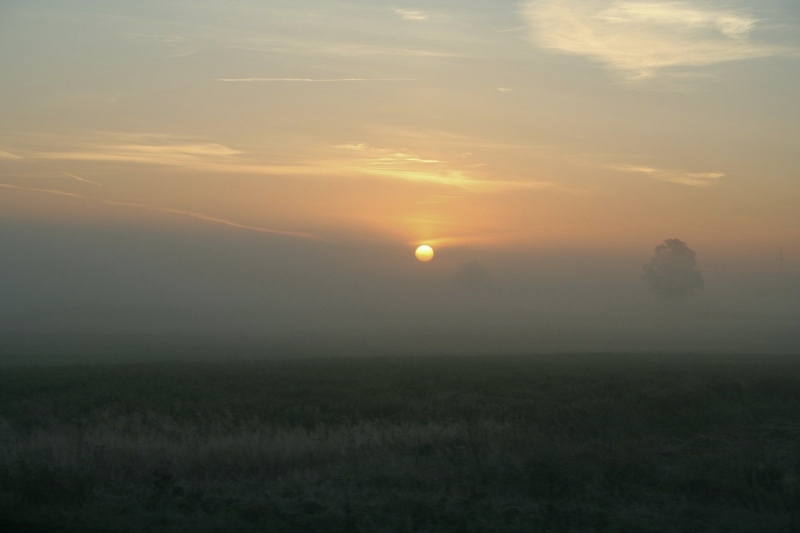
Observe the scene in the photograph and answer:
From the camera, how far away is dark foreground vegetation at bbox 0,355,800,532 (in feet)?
27.3

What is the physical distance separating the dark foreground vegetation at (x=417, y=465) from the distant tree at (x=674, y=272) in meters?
102

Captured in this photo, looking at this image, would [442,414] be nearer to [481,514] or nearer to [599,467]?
[599,467]

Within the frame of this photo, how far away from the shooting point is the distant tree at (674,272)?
4589 inches

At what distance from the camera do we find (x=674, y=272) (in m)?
117

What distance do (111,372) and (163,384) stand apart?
438 cm

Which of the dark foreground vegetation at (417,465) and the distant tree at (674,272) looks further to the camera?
the distant tree at (674,272)

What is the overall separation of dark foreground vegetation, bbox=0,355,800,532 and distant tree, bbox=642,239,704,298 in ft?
336

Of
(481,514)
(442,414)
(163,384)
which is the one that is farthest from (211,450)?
(163,384)

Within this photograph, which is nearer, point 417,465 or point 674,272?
point 417,465

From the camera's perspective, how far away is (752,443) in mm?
12375

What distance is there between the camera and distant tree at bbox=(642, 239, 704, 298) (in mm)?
116562

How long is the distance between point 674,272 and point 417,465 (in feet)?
379

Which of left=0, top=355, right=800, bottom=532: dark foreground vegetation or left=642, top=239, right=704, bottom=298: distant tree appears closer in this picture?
left=0, top=355, right=800, bottom=532: dark foreground vegetation

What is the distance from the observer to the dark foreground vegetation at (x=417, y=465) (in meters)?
8.34
